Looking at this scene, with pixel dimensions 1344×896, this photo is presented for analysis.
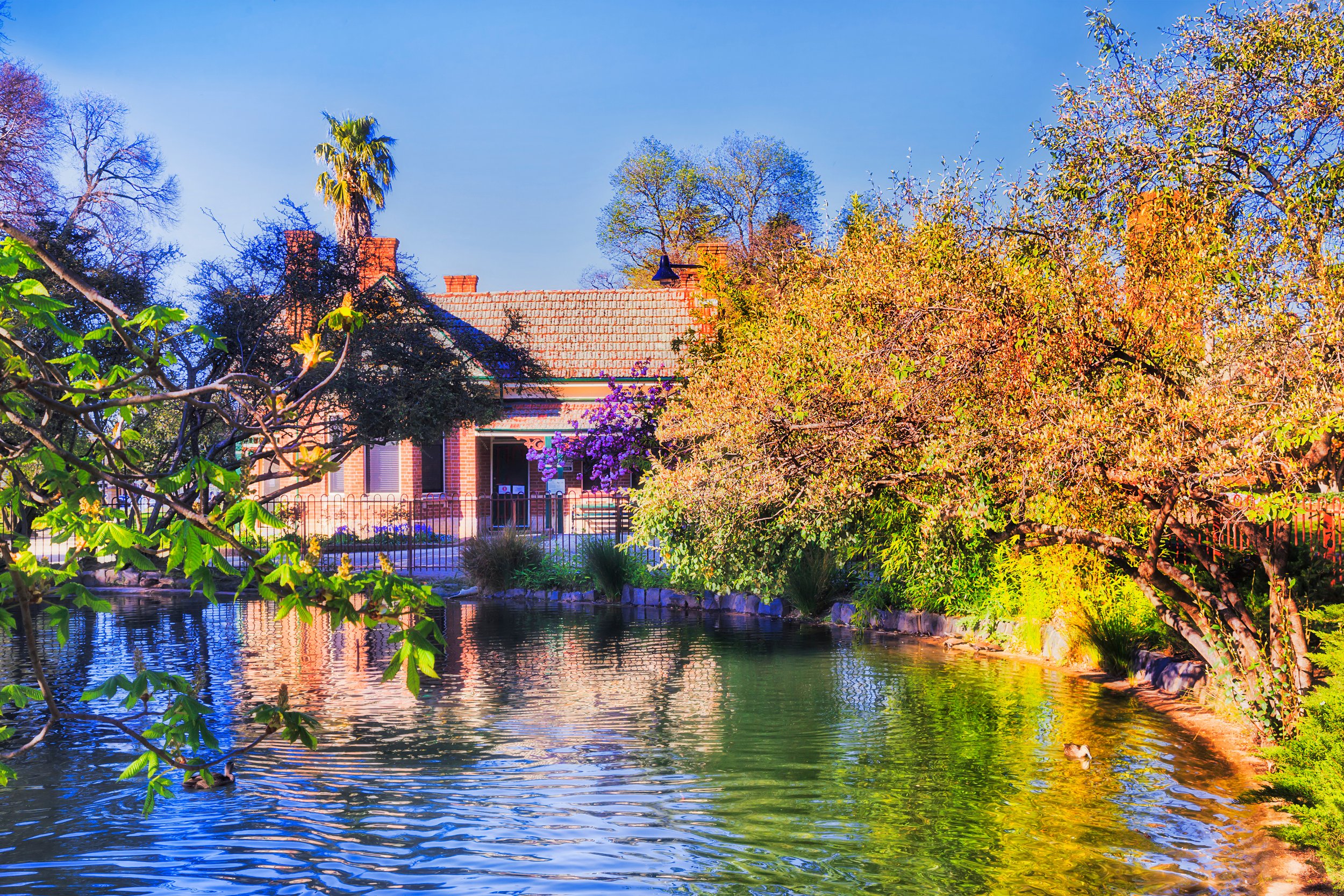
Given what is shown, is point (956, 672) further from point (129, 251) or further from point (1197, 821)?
point (129, 251)

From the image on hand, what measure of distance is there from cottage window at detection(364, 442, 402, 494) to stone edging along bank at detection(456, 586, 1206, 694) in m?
10.5

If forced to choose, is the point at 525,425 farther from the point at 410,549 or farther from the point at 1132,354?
the point at 1132,354

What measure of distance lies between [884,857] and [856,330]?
14.2 feet

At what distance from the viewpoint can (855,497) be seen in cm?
984

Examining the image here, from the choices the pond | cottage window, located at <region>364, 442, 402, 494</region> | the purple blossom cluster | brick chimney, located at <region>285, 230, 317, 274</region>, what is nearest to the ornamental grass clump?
the pond

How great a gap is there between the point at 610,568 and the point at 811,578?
14.2 feet

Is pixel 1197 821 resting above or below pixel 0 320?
below

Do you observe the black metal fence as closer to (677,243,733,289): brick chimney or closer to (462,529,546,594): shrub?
(462,529,546,594): shrub

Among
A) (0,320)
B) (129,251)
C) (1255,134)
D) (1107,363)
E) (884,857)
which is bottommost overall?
(884,857)

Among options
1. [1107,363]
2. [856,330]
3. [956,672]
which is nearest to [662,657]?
[956,672]

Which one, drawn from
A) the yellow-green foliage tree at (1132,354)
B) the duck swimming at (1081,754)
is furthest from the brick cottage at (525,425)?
the duck swimming at (1081,754)

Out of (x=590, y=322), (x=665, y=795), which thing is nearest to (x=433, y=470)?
(x=590, y=322)

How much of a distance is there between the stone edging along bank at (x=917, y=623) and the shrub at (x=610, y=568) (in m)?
0.16

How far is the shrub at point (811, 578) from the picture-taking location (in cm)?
1611
